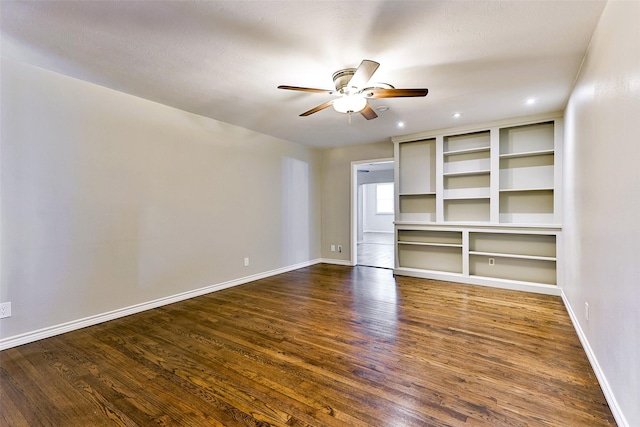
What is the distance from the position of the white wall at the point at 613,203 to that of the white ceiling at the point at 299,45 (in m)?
0.35

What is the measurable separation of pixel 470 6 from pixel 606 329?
2131 mm

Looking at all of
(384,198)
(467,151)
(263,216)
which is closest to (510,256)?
(467,151)

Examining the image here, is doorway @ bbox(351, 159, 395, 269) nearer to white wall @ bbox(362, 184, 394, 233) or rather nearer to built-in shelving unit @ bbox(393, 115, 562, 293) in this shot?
white wall @ bbox(362, 184, 394, 233)

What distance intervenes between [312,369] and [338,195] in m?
4.12

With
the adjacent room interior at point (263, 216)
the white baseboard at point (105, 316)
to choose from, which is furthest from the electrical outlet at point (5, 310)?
the white baseboard at point (105, 316)

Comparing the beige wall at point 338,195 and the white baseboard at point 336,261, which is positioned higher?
the beige wall at point 338,195

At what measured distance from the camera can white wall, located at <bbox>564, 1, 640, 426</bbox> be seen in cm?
134

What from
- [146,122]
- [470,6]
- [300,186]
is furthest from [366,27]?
[300,186]

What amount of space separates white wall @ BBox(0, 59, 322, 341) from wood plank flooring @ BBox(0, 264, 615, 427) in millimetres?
412

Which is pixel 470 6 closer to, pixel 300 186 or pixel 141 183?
pixel 141 183

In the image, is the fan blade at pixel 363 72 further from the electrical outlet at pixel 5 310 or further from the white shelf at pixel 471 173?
the electrical outlet at pixel 5 310

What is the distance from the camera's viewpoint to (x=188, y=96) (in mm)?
3164

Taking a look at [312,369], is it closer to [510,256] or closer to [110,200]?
[110,200]

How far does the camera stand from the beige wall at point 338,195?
574 cm
